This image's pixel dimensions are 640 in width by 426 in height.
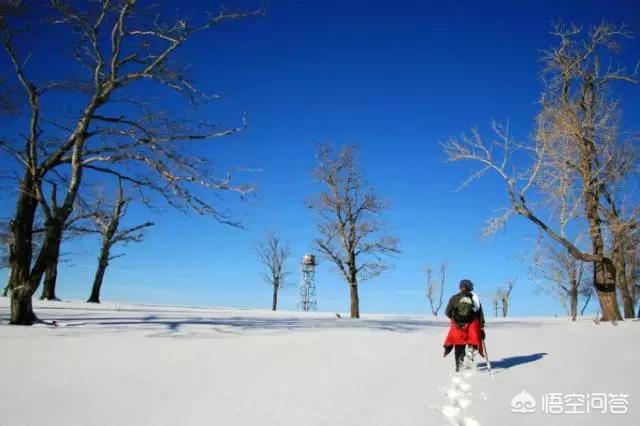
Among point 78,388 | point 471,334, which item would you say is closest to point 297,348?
point 471,334

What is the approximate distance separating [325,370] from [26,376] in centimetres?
403

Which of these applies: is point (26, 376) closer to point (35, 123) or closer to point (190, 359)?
point (190, 359)

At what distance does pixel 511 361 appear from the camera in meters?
8.73

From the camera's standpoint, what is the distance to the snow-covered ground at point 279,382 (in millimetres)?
4207

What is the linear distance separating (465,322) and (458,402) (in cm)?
264

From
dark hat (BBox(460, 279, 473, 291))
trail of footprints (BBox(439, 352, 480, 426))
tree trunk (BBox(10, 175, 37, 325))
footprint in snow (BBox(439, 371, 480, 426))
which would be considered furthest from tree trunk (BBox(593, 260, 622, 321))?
tree trunk (BBox(10, 175, 37, 325))

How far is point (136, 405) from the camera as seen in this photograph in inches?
168

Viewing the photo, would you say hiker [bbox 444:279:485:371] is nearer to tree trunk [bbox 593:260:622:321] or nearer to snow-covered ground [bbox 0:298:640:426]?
snow-covered ground [bbox 0:298:640:426]

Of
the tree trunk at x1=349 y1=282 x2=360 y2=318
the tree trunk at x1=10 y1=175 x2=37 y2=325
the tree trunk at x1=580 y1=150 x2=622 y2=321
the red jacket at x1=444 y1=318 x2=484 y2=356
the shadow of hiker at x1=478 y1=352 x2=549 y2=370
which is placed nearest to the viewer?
the red jacket at x1=444 y1=318 x2=484 y2=356

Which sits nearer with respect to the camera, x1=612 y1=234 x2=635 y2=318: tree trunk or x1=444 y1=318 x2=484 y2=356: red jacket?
x1=444 y1=318 x2=484 y2=356: red jacket

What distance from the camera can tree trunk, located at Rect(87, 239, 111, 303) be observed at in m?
26.2

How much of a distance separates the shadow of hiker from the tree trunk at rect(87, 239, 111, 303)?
78.6 ft

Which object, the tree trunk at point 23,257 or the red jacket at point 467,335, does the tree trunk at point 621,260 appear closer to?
the red jacket at point 467,335

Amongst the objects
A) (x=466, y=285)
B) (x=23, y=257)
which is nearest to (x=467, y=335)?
(x=466, y=285)
